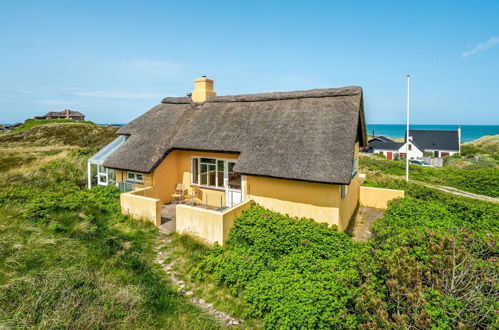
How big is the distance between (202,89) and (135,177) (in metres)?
5.96

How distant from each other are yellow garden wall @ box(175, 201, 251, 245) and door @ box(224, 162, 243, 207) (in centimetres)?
196

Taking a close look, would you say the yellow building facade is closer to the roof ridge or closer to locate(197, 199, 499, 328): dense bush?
locate(197, 199, 499, 328): dense bush

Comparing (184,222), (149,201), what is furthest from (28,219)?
(184,222)

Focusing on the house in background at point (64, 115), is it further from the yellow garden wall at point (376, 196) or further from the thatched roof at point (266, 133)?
the yellow garden wall at point (376, 196)

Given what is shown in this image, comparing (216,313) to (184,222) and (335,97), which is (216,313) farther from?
(335,97)

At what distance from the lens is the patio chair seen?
39.7 feet

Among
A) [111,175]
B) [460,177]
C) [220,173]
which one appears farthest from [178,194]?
[460,177]

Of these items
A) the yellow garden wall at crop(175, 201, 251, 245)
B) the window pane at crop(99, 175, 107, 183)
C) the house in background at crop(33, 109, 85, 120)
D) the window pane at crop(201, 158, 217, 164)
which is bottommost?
the yellow garden wall at crop(175, 201, 251, 245)

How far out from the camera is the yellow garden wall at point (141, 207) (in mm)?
9893

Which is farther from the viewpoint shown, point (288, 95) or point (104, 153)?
point (104, 153)

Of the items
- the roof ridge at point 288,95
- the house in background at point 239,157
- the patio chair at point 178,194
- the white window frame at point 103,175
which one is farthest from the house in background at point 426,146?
the white window frame at point 103,175

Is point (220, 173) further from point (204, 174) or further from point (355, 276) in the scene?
point (355, 276)

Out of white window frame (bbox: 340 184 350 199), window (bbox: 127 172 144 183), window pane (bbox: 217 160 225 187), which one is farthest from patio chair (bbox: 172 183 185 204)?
white window frame (bbox: 340 184 350 199)

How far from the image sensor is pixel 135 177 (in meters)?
12.7
